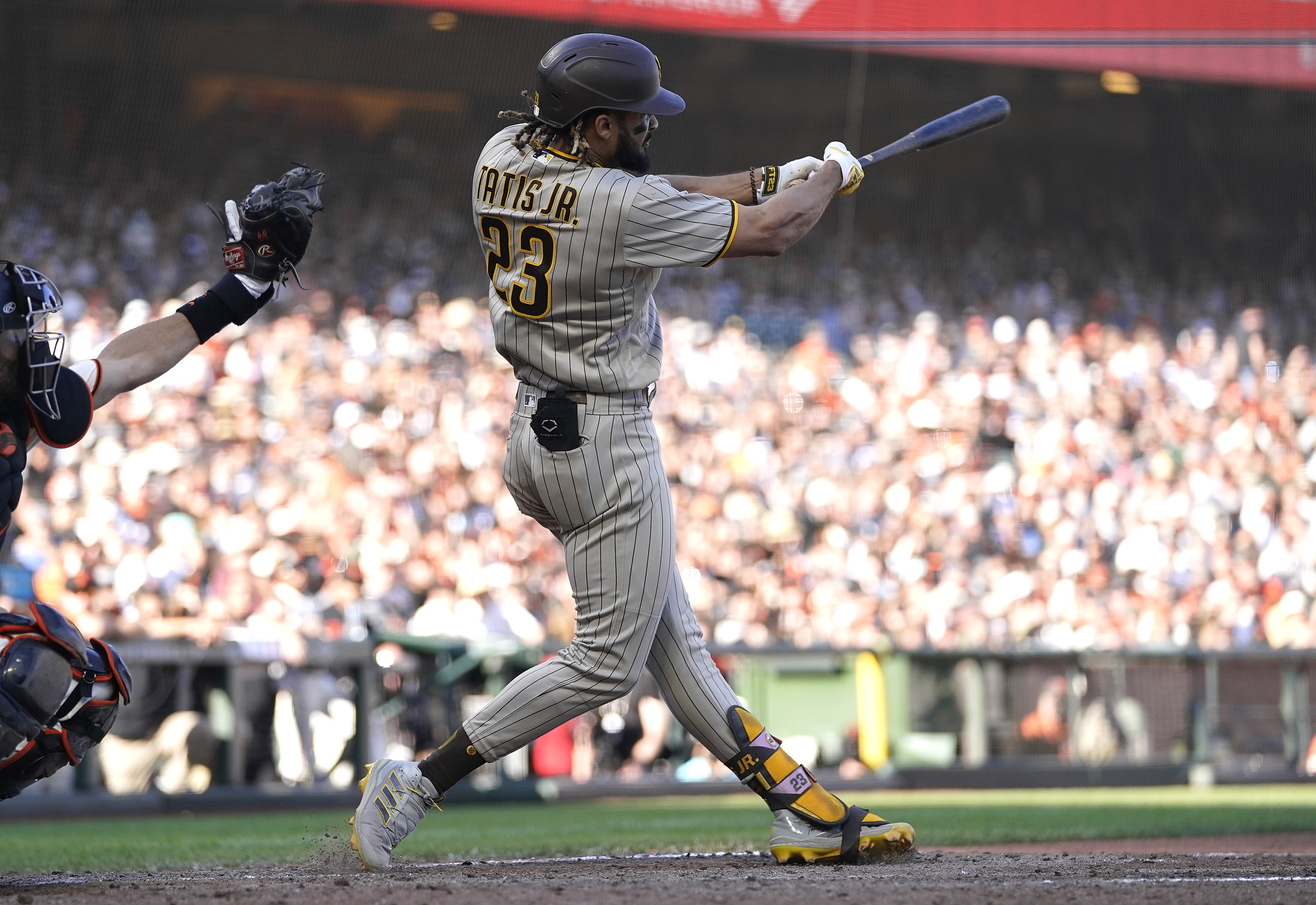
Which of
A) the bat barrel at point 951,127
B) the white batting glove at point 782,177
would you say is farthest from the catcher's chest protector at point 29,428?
the bat barrel at point 951,127

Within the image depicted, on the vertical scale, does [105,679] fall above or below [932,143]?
below

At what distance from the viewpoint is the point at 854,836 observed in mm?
3178

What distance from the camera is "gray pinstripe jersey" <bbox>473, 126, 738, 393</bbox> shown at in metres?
2.93

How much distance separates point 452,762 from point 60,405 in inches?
42.4

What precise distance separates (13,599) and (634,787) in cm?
341

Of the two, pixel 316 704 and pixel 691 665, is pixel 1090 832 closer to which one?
pixel 691 665

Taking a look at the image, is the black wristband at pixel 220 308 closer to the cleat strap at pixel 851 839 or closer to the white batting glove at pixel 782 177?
the white batting glove at pixel 782 177

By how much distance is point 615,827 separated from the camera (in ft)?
17.7

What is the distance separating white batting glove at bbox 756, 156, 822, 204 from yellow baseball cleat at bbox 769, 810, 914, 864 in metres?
1.39

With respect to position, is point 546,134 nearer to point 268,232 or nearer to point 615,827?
point 268,232

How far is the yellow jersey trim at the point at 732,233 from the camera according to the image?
293 cm

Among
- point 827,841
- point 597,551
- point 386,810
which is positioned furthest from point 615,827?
point 597,551

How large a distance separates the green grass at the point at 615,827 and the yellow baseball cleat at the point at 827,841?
2.39 feet

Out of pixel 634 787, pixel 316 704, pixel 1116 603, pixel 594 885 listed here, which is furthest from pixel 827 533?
pixel 594 885
